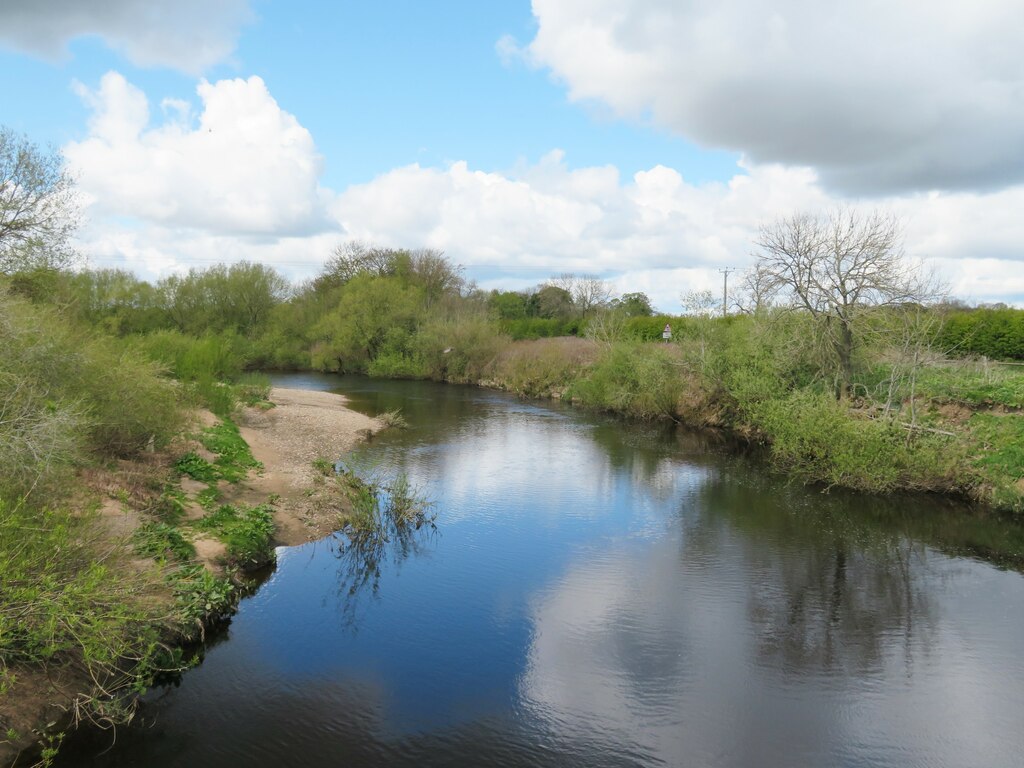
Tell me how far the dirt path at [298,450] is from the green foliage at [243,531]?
0.69 meters

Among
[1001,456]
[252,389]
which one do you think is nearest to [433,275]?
[252,389]

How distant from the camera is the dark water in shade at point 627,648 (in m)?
7.84

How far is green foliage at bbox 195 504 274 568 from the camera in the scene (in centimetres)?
1234

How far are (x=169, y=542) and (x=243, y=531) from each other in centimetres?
204

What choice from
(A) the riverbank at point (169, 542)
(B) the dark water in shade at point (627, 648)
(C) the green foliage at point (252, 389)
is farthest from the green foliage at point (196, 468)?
(C) the green foliage at point (252, 389)

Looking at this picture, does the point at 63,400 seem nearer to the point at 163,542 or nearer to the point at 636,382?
the point at 163,542

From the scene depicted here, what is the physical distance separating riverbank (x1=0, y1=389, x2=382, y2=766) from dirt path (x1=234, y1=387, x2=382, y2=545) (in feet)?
0.15

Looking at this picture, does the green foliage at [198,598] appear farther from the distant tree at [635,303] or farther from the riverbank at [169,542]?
the distant tree at [635,303]

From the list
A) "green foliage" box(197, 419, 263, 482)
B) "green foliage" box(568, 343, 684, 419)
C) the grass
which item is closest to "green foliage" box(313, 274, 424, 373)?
"green foliage" box(568, 343, 684, 419)

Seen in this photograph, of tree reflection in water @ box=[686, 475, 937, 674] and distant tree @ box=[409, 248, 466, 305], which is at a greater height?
distant tree @ box=[409, 248, 466, 305]

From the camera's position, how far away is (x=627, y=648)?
Result: 10.0 m

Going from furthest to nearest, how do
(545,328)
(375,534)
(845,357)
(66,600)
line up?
1. (545,328)
2. (845,357)
3. (375,534)
4. (66,600)

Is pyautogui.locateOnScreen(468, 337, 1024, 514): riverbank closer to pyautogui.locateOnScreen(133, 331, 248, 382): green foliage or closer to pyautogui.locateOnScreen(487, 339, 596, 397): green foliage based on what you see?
pyautogui.locateOnScreen(487, 339, 596, 397): green foliage

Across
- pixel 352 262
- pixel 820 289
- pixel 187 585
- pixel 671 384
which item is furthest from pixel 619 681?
pixel 352 262
